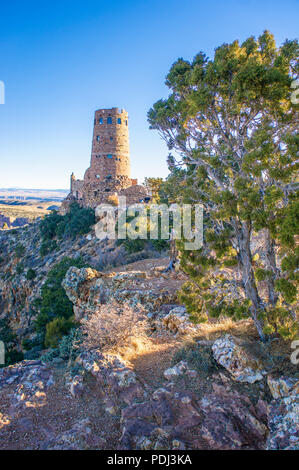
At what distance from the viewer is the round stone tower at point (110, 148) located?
24672mm

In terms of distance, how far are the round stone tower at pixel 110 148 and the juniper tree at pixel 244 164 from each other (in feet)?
60.0

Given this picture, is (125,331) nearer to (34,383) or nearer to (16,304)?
(34,383)

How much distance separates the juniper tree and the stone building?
1820 cm

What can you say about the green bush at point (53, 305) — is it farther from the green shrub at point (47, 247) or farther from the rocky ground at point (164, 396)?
the green shrub at point (47, 247)

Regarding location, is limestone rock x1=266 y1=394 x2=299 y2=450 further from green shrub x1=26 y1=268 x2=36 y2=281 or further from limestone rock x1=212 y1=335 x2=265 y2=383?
green shrub x1=26 y1=268 x2=36 y2=281

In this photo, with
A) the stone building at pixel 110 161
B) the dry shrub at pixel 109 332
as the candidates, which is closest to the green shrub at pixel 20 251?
the stone building at pixel 110 161

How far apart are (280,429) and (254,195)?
3561mm

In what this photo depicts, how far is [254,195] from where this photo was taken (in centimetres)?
514

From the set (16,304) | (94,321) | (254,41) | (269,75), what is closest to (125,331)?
(94,321)

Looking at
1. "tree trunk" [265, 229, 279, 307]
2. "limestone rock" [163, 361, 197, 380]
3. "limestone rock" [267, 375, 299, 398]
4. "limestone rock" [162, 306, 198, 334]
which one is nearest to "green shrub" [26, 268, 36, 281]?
"limestone rock" [162, 306, 198, 334]

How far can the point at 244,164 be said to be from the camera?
5.21 m

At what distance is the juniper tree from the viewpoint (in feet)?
16.4

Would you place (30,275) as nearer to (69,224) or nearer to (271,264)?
(69,224)

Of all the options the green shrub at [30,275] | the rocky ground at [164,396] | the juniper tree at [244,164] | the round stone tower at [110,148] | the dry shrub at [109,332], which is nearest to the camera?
the rocky ground at [164,396]
